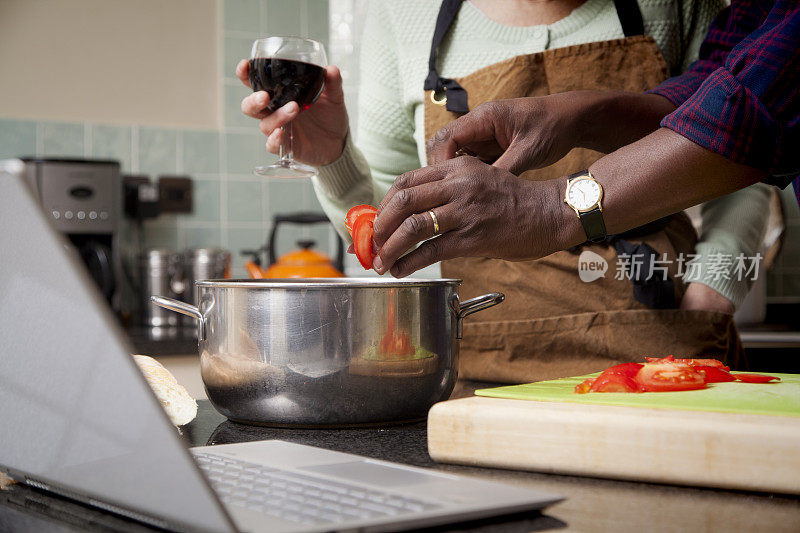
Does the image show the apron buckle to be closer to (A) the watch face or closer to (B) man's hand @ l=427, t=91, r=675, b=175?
(B) man's hand @ l=427, t=91, r=675, b=175

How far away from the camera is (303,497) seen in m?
0.42

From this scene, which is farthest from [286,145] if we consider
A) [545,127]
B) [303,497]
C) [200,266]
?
[200,266]

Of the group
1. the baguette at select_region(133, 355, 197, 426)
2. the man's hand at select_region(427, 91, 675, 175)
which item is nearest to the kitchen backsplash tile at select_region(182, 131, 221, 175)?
the man's hand at select_region(427, 91, 675, 175)

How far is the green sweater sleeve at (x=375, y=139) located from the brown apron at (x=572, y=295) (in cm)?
15

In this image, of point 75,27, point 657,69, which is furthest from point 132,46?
point 657,69

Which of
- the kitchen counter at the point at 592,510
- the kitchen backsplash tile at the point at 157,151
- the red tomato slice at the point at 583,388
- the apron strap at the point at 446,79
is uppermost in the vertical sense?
the kitchen backsplash tile at the point at 157,151

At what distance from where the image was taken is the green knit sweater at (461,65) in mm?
1168

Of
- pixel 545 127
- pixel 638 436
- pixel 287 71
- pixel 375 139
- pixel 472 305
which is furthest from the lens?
pixel 375 139

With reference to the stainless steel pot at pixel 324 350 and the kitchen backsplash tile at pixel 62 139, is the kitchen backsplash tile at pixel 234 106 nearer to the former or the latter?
the kitchen backsplash tile at pixel 62 139

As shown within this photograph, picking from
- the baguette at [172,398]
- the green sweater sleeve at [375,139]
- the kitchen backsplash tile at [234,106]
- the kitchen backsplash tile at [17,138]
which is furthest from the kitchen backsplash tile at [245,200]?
the baguette at [172,398]

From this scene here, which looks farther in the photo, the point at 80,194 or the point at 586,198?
the point at 80,194

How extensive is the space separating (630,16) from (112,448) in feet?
3.28

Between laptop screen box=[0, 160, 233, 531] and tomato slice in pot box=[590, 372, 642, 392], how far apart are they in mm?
375

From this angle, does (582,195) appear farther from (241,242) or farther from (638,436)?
(241,242)
